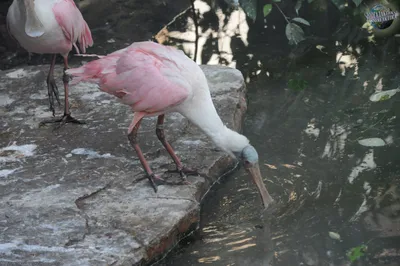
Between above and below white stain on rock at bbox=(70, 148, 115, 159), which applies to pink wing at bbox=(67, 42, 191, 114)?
above

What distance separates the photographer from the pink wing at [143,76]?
4.29 metres

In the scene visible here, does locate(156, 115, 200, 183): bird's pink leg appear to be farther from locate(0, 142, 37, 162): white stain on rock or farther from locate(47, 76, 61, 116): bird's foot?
locate(47, 76, 61, 116): bird's foot

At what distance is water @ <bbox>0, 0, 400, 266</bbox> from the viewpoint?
13.7 ft

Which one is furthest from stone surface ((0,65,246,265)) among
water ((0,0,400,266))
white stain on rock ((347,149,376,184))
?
white stain on rock ((347,149,376,184))

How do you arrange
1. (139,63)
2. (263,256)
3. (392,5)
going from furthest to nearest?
(392,5), (139,63), (263,256)

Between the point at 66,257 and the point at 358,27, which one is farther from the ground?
the point at 358,27

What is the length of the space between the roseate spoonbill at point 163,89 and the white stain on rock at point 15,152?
31.4 inches

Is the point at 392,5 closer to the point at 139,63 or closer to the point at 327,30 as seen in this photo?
the point at 327,30

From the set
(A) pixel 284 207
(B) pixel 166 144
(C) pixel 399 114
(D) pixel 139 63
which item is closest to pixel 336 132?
(C) pixel 399 114

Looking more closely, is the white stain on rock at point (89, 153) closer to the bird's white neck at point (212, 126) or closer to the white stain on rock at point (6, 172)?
the white stain on rock at point (6, 172)

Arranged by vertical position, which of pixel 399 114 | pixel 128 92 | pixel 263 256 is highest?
pixel 128 92

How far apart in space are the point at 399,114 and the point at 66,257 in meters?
3.24

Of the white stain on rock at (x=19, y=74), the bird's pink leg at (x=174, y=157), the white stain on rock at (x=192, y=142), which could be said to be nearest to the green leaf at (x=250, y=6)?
the white stain on rock at (x=192, y=142)

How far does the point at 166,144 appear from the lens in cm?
468
